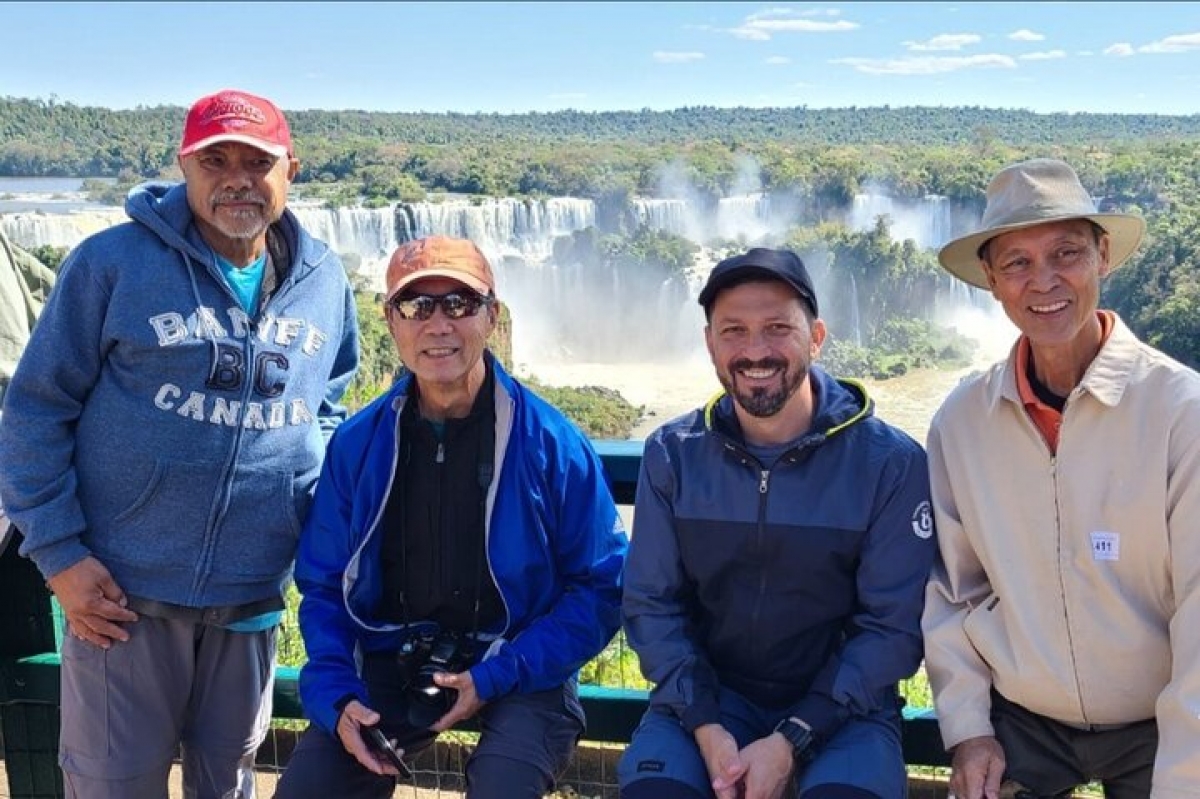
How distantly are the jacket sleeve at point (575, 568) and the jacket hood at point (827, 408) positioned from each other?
0.30 meters

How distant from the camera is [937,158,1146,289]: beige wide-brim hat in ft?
8.27

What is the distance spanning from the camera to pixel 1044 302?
253 cm

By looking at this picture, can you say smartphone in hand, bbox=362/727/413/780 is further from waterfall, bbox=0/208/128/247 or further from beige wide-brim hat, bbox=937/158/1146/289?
waterfall, bbox=0/208/128/247

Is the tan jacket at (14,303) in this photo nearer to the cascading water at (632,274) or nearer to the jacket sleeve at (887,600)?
the jacket sleeve at (887,600)

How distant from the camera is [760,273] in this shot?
8.70ft

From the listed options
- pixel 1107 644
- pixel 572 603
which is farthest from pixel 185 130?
pixel 1107 644

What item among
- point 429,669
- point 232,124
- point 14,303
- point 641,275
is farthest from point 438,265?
point 641,275

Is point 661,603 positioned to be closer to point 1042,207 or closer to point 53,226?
point 1042,207

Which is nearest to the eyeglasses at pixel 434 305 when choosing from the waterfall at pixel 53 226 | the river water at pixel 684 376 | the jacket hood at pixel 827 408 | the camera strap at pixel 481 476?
the camera strap at pixel 481 476

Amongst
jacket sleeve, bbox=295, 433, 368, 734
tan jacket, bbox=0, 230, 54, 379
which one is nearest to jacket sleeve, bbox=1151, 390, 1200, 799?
jacket sleeve, bbox=295, 433, 368, 734

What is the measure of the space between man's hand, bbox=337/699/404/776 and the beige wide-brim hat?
1.59 meters

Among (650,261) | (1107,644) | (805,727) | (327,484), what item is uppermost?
(327,484)

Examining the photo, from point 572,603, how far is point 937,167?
2689 inches

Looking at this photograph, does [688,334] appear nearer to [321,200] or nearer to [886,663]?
[321,200]
